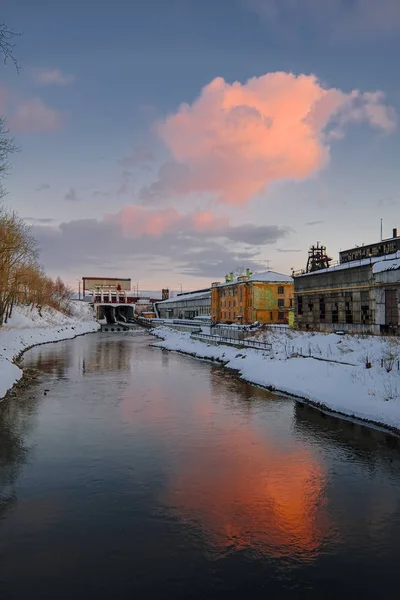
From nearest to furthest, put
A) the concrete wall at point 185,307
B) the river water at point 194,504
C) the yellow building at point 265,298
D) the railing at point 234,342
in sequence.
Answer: the river water at point 194,504 → the railing at point 234,342 → the yellow building at point 265,298 → the concrete wall at point 185,307

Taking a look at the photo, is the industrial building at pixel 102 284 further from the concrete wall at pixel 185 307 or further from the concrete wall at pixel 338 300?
the concrete wall at pixel 338 300

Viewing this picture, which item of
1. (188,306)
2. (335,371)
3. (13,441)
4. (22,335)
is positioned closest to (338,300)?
(335,371)

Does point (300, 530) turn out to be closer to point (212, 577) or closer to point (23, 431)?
point (212, 577)

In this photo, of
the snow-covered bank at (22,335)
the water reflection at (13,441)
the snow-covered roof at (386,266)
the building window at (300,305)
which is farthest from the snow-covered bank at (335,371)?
the snow-covered bank at (22,335)

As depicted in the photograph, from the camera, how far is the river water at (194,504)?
7.88 metres

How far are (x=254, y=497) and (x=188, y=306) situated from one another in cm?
9105

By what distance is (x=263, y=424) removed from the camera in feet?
60.8

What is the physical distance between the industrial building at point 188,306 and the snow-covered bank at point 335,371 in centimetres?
5130

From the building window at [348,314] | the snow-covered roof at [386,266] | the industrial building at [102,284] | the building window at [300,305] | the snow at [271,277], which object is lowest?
the building window at [348,314]

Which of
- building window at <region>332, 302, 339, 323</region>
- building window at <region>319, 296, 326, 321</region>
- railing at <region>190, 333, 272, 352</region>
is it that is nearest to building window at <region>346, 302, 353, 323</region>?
building window at <region>332, 302, 339, 323</region>

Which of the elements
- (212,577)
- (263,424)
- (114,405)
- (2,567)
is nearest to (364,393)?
(263,424)

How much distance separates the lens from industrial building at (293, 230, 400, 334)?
3057cm

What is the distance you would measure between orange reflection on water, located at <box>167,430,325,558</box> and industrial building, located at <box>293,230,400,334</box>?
1888 centimetres

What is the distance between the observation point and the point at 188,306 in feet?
335
